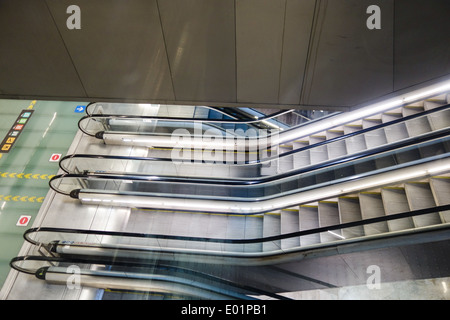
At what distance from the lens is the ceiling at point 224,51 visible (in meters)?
2.08

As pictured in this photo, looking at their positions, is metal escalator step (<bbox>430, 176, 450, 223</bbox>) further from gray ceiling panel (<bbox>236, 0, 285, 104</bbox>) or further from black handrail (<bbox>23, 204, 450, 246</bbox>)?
gray ceiling panel (<bbox>236, 0, 285, 104</bbox>)

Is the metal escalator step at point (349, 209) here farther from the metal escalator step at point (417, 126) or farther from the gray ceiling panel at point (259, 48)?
the gray ceiling panel at point (259, 48)

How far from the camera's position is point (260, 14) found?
208 cm

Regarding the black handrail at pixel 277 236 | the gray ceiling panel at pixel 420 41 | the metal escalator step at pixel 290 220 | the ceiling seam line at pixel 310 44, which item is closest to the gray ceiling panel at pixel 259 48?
the ceiling seam line at pixel 310 44

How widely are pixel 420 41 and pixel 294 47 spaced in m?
0.87

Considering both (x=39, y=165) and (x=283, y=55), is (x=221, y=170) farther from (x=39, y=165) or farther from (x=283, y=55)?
(x=39, y=165)

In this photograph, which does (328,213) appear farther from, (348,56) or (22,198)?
(22,198)

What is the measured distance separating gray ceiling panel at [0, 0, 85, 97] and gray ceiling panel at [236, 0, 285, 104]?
1381mm

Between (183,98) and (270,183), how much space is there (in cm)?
258

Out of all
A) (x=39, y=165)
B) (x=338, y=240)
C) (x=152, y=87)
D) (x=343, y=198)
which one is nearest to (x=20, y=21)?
(x=152, y=87)

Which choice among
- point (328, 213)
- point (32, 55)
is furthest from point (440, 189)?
Result: point (32, 55)

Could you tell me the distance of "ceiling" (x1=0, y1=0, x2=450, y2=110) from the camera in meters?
2.08

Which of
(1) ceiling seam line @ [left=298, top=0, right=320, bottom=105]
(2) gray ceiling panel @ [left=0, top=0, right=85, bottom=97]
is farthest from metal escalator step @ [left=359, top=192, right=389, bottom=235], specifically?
(2) gray ceiling panel @ [left=0, top=0, right=85, bottom=97]

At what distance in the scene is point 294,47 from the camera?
87.2 inches
